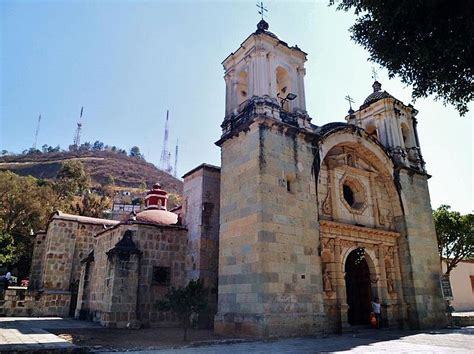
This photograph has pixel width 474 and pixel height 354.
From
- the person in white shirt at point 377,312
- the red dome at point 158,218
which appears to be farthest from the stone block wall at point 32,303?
the person in white shirt at point 377,312

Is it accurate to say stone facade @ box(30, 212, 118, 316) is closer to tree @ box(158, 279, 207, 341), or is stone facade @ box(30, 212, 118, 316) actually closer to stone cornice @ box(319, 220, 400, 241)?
tree @ box(158, 279, 207, 341)

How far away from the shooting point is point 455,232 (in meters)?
22.2

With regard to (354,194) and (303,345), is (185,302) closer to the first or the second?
(303,345)

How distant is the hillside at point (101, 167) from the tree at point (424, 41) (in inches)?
3661

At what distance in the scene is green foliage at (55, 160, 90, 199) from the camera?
148ft

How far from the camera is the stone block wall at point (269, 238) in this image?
31.6 ft

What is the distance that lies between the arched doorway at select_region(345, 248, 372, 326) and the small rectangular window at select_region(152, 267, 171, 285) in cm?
727

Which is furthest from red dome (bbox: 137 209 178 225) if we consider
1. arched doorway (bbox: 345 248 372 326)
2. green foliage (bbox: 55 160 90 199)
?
green foliage (bbox: 55 160 90 199)

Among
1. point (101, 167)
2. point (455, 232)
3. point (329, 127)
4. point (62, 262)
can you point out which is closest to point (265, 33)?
point (329, 127)

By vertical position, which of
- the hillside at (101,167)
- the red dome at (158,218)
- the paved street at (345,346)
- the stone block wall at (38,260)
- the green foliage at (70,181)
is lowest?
the paved street at (345,346)

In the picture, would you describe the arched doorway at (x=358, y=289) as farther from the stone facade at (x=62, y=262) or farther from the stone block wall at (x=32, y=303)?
the stone block wall at (x=32, y=303)

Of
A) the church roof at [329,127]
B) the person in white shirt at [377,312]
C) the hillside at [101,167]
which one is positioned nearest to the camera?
the person in white shirt at [377,312]

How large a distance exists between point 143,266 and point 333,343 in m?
7.40

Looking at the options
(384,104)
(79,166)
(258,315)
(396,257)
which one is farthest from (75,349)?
(79,166)
